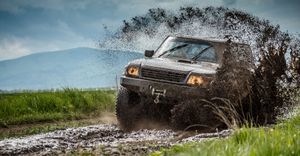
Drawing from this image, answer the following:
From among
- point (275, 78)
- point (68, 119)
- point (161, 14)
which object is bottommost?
point (68, 119)

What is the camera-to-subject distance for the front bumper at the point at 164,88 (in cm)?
1114

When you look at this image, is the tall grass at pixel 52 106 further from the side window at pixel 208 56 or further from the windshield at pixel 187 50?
the side window at pixel 208 56

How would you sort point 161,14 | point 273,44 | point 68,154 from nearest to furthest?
point 68,154 → point 273,44 → point 161,14

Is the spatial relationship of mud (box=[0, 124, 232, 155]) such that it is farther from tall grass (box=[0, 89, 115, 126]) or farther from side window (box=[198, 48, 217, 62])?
tall grass (box=[0, 89, 115, 126])

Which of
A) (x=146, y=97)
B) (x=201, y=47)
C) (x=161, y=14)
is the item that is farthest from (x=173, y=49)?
(x=161, y=14)

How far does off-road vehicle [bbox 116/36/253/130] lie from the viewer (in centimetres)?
1123

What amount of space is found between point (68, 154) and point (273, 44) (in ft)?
25.3

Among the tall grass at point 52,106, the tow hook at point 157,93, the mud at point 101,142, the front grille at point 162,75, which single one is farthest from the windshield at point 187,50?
the tall grass at point 52,106

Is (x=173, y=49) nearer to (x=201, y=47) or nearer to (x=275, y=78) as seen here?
(x=201, y=47)

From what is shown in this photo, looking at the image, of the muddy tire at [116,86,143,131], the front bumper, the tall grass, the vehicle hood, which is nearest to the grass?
the front bumper

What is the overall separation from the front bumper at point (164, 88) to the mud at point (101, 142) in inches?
27.6

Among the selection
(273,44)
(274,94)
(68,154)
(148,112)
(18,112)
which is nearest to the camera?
(68,154)

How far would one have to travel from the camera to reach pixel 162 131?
11.4 m

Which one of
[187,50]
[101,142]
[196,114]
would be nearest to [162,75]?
[196,114]
